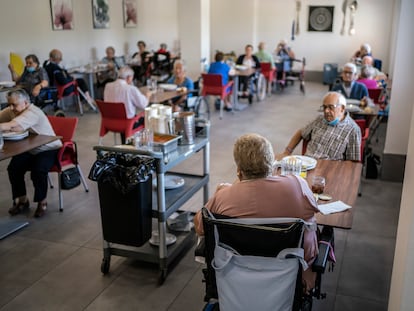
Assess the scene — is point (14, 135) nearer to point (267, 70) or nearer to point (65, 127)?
point (65, 127)

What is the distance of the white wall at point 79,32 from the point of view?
8.02 m

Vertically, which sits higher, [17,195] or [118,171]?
[118,171]

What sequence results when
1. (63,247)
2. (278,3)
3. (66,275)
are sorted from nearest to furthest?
(66,275) < (63,247) < (278,3)

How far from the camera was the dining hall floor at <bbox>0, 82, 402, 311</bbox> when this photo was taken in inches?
120

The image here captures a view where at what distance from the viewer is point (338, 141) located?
3707 millimetres

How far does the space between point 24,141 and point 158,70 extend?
Result: 668 centimetres

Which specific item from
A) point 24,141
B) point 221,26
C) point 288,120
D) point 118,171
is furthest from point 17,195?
point 221,26

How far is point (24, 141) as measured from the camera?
4.01 m

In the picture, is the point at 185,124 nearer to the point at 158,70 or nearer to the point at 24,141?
the point at 24,141

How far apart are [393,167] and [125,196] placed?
10.9 ft

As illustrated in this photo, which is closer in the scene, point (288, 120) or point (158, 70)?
point (288, 120)

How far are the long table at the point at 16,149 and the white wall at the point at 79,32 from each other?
4.54 meters

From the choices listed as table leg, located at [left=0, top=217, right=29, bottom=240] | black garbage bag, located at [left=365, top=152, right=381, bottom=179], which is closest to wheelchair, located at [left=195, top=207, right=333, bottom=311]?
table leg, located at [left=0, top=217, right=29, bottom=240]

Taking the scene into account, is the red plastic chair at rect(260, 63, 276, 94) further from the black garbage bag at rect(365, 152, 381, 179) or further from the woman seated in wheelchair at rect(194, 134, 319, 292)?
the woman seated in wheelchair at rect(194, 134, 319, 292)
